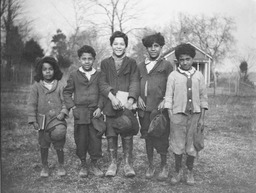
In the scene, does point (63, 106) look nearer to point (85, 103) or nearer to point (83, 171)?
point (85, 103)

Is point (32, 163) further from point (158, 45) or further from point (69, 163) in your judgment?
point (158, 45)

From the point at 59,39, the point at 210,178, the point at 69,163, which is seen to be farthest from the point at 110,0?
the point at 210,178

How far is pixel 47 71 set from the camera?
3.37 meters

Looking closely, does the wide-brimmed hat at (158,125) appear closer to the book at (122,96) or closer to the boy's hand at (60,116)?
the book at (122,96)

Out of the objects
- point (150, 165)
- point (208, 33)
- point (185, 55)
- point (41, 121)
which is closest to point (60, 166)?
point (41, 121)

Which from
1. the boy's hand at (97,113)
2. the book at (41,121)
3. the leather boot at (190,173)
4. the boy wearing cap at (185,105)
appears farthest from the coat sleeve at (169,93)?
the book at (41,121)

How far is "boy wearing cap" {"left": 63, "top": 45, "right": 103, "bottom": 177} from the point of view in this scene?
337cm

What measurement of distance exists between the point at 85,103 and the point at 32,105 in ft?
2.21

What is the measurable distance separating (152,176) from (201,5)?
96.3 inches

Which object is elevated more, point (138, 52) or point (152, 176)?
point (138, 52)

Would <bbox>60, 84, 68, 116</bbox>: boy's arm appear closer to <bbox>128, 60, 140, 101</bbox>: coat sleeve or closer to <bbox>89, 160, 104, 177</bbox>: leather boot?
Answer: <bbox>89, 160, 104, 177</bbox>: leather boot

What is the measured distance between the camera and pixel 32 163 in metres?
3.68

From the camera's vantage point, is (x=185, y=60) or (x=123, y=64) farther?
(x=123, y=64)

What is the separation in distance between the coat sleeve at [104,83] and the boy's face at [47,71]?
25.4 inches
